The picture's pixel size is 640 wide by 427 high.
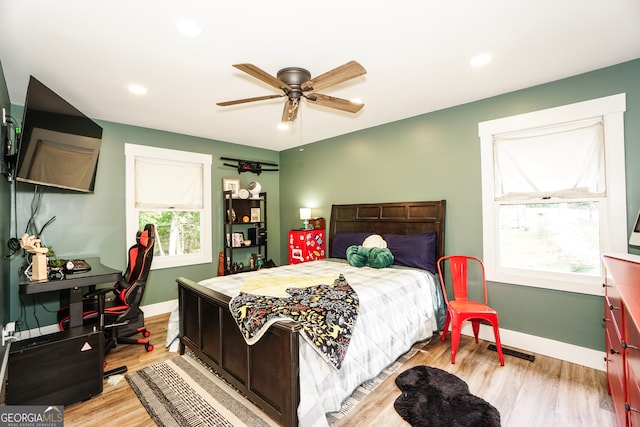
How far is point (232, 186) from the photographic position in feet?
16.4

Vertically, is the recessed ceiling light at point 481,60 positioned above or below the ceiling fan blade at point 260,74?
above

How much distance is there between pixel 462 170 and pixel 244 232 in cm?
366

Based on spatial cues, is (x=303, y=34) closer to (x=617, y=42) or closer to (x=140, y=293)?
(x=617, y=42)

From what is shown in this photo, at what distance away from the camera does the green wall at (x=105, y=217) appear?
10.9ft

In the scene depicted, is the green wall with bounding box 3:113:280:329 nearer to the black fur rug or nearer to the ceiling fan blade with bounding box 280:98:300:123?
the ceiling fan blade with bounding box 280:98:300:123

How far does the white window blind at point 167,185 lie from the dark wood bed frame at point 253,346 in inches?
75.8

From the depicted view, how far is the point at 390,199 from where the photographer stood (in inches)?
161

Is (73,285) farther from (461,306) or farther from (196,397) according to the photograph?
(461,306)

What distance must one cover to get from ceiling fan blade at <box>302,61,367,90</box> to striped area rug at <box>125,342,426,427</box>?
2395 millimetres

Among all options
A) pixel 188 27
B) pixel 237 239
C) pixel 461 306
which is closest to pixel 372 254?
pixel 461 306

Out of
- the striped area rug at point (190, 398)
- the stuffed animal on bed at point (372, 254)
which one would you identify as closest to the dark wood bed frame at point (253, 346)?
the striped area rug at point (190, 398)

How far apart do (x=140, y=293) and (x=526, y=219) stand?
4.13 metres

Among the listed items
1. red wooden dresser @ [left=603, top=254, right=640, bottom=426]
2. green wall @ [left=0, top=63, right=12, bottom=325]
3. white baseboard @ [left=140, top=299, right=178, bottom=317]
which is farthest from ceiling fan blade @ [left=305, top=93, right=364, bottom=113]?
white baseboard @ [left=140, top=299, right=178, bottom=317]

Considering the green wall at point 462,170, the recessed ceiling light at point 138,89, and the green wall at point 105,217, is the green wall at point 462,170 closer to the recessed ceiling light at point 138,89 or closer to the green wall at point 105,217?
the green wall at point 105,217
